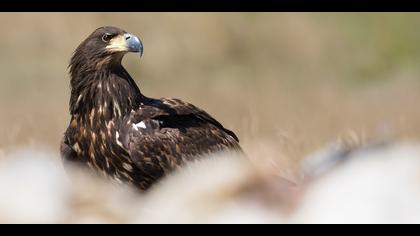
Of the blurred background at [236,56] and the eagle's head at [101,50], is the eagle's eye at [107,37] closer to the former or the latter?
the eagle's head at [101,50]

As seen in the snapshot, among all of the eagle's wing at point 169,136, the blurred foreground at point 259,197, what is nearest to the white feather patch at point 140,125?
the eagle's wing at point 169,136

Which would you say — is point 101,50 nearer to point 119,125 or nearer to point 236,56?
point 119,125

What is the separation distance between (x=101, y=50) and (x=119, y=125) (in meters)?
0.58

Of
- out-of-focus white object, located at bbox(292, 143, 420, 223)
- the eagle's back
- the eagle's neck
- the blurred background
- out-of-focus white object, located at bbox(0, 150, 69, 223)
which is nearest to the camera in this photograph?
out-of-focus white object, located at bbox(292, 143, 420, 223)

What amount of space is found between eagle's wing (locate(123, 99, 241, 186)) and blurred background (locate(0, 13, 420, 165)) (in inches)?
270

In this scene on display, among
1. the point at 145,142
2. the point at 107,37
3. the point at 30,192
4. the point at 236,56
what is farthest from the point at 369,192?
the point at 236,56

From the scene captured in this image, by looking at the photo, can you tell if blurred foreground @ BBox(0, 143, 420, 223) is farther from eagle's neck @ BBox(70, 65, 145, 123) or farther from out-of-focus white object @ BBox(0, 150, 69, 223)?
eagle's neck @ BBox(70, 65, 145, 123)

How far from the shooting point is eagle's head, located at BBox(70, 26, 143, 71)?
8.20 metres

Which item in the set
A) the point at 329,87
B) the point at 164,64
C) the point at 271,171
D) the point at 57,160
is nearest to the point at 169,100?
the point at 57,160

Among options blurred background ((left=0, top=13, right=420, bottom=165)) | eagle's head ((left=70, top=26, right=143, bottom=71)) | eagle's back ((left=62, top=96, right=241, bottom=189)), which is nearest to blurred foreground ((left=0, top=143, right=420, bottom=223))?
eagle's back ((left=62, top=96, right=241, bottom=189))

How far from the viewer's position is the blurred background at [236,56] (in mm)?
17031

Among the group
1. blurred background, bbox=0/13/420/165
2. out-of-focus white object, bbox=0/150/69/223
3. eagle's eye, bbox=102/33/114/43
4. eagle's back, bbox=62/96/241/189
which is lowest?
out-of-focus white object, bbox=0/150/69/223

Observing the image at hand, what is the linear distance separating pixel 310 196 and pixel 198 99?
10.6m
